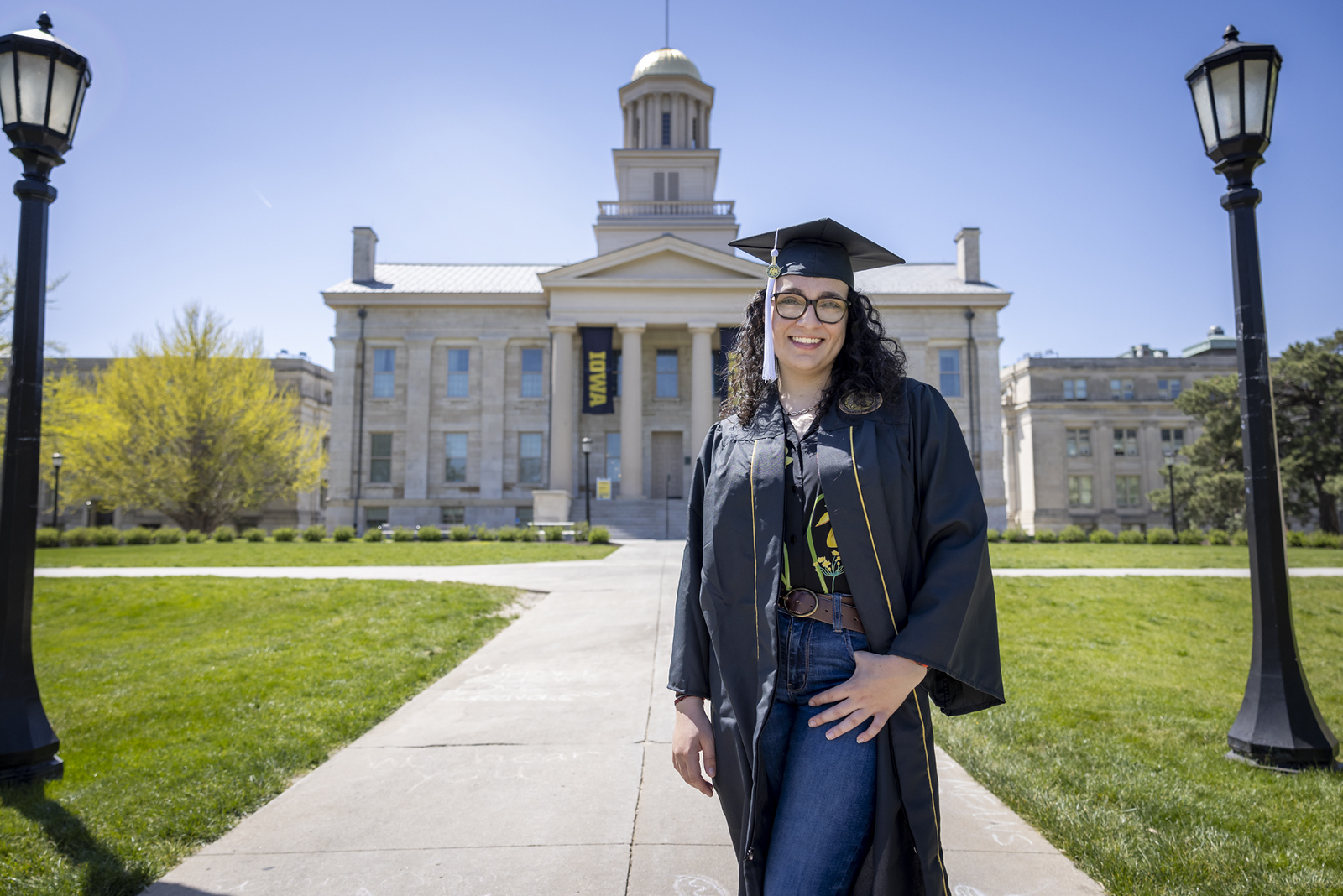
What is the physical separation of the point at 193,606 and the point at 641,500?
23403 millimetres

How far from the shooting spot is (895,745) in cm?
211

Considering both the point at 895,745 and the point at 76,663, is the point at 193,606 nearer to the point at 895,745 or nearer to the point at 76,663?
the point at 76,663

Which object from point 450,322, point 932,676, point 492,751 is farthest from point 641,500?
point 932,676

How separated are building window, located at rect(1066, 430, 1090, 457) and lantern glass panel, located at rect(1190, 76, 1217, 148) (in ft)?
208

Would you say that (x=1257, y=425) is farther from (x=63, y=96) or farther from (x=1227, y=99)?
(x=63, y=96)

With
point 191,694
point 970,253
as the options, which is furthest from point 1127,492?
point 191,694

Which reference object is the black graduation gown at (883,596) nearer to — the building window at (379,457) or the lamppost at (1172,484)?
the lamppost at (1172,484)

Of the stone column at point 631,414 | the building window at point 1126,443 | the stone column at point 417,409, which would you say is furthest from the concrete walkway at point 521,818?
the building window at point 1126,443

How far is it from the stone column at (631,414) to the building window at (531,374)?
6126mm

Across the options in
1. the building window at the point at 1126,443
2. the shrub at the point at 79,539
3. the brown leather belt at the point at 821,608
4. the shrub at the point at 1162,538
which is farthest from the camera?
the building window at the point at 1126,443

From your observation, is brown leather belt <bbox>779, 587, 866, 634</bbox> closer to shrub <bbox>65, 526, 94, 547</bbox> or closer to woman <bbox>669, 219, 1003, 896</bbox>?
woman <bbox>669, 219, 1003, 896</bbox>

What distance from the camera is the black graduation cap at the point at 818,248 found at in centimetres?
255

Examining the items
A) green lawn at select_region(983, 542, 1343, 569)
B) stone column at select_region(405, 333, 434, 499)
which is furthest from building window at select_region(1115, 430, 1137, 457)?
stone column at select_region(405, 333, 434, 499)

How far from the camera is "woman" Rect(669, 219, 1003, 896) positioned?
2074 mm
